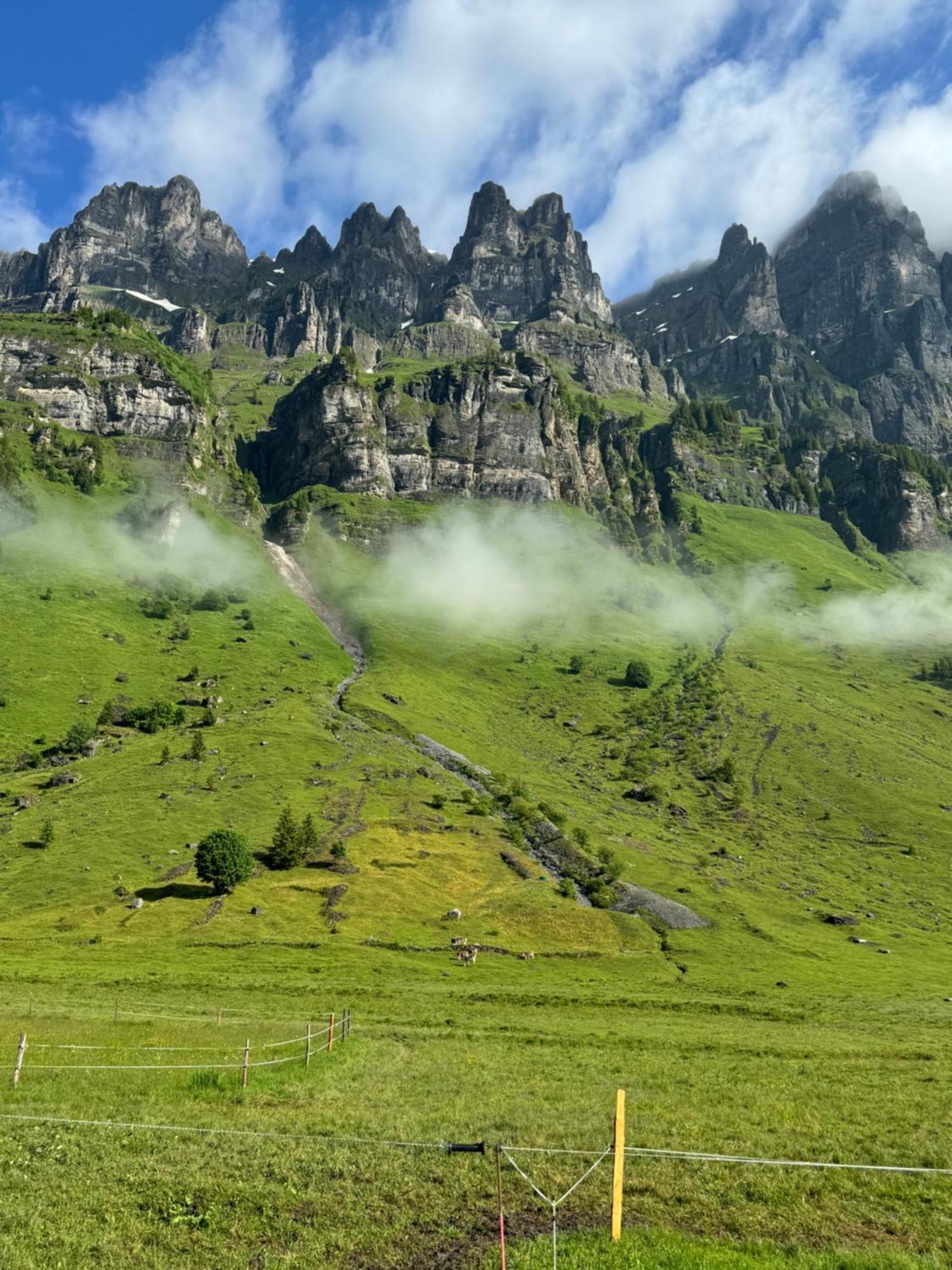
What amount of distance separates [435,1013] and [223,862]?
56.4m

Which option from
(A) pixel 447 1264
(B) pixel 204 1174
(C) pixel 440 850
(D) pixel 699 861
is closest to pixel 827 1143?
(A) pixel 447 1264

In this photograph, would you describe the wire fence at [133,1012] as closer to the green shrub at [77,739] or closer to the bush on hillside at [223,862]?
the bush on hillside at [223,862]

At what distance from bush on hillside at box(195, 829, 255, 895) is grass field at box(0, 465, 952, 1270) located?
243 centimetres

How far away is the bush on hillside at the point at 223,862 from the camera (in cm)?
9919

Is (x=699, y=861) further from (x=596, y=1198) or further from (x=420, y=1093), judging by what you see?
(x=596, y=1198)

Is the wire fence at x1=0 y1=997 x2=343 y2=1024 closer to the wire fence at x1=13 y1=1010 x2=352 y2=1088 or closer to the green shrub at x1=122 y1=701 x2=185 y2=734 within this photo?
the wire fence at x1=13 y1=1010 x2=352 y2=1088

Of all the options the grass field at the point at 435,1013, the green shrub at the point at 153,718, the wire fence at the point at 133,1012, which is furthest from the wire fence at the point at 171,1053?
the green shrub at the point at 153,718

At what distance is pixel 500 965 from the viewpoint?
8169 centimetres

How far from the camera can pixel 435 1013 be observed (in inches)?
2048

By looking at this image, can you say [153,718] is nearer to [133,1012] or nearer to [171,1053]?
[133,1012]

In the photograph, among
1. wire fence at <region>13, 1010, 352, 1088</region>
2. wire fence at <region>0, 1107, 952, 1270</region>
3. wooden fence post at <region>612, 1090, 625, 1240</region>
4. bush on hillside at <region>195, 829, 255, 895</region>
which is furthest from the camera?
bush on hillside at <region>195, 829, 255, 895</region>

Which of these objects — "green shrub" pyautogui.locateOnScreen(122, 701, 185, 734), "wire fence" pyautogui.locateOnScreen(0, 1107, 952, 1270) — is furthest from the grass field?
"green shrub" pyautogui.locateOnScreen(122, 701, 185, 734)

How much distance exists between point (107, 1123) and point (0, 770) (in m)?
→ 145

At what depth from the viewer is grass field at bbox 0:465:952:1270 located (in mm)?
17719
